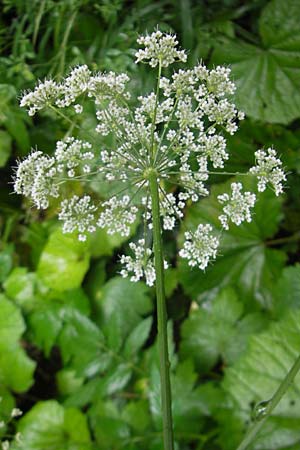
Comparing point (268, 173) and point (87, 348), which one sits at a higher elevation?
point (268, 173)

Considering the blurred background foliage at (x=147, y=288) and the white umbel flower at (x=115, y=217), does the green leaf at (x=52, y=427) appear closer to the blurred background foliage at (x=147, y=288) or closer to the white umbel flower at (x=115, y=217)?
the blurred background foliage at (x=147, y=288)

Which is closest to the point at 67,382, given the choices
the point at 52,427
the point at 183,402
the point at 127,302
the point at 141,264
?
the point at 52,427

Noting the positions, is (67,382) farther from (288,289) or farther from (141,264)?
(141,264)

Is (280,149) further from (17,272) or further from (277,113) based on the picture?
(17,272)

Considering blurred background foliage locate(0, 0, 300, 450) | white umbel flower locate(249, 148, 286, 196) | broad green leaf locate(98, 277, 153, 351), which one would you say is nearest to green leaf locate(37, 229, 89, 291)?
blurred background foliage locate(0, 0, 300, 450)

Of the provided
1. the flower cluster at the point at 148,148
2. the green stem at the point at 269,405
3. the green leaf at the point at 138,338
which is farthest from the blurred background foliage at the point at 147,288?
the green stem at the point at 269,405
